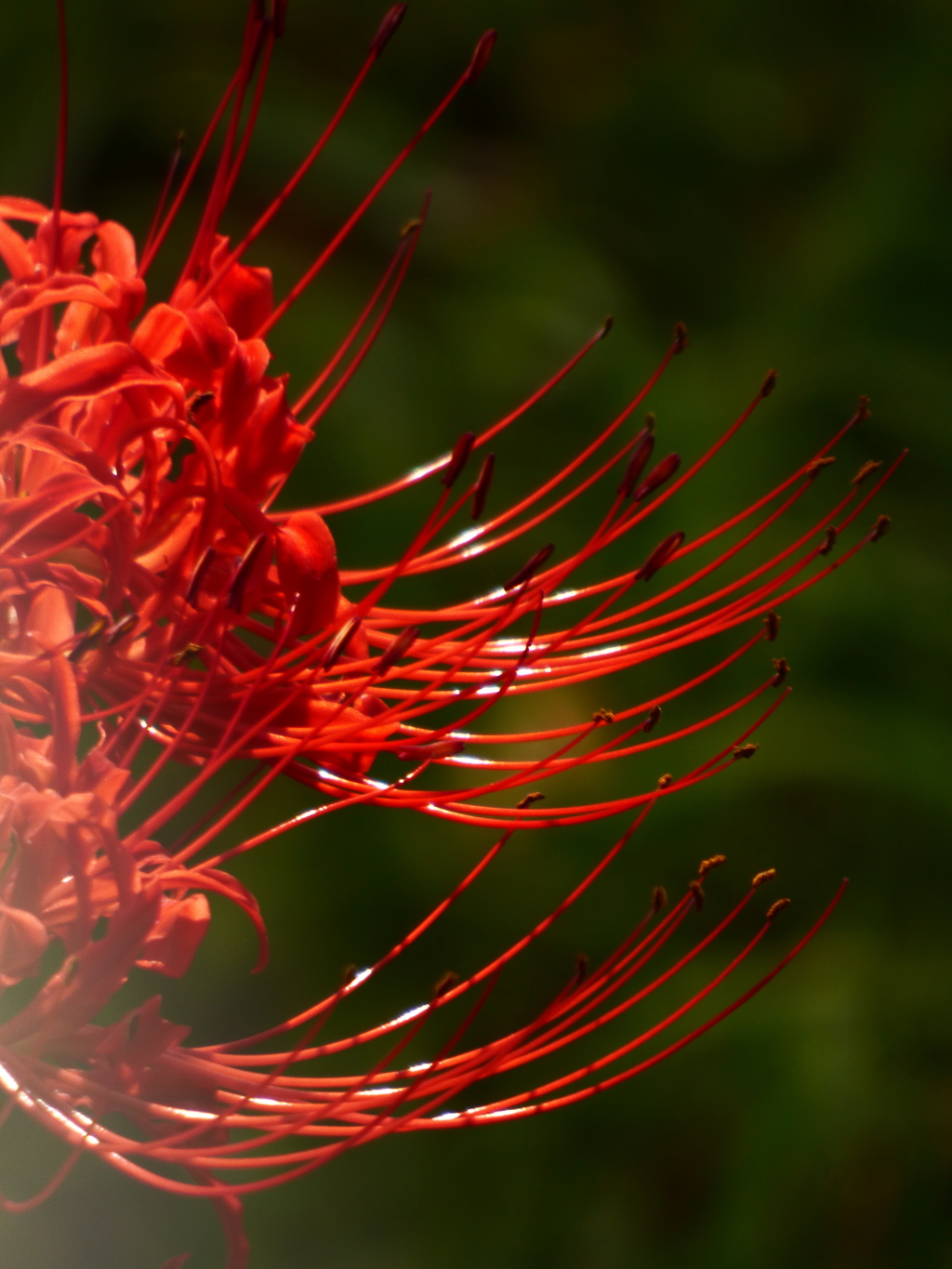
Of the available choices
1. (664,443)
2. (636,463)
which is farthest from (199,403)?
(664,443)

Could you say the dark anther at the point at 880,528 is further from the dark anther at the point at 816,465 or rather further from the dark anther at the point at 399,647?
the dark anther at the point at 399,647

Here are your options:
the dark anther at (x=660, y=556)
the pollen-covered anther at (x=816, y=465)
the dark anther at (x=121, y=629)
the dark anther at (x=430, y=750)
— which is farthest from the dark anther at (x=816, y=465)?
the dark anther at (x=121, y=629)

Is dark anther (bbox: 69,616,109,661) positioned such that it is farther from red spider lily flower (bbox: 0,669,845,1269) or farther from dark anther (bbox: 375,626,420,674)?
dark anther (bbox: 375,626,420,674)

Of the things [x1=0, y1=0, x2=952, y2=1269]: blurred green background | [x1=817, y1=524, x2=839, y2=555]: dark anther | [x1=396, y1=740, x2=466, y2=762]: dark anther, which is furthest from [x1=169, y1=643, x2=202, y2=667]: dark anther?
[x1=0, y1=0, x2=952, y2=1269]: blurred green background

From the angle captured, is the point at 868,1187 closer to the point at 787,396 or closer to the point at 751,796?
the point at 751,796

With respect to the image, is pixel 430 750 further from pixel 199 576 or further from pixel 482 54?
pixel 482 54

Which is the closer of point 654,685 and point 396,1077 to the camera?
point 396,1077

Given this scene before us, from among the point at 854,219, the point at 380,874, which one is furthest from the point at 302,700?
the point at 854,219
